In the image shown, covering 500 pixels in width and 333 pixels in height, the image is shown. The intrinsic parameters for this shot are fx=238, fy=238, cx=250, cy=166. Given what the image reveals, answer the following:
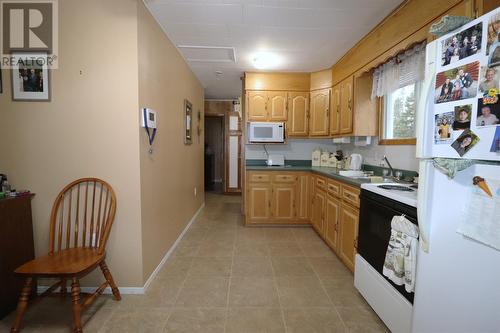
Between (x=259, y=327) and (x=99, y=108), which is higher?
(x=99, y=108)

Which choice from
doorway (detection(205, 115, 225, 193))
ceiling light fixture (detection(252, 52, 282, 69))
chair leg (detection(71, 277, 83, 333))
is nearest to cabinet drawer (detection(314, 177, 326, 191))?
ceiling light fixture (detection(252, 52, 282, 69))

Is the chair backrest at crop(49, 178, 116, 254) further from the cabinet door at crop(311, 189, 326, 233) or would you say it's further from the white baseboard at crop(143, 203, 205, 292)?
the cabinet door at crop(311, 189, 326, 233)

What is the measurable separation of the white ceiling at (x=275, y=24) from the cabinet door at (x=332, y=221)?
1.80 metres

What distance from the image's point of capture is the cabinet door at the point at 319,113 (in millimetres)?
3643

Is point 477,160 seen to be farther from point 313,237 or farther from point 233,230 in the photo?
point 233,230

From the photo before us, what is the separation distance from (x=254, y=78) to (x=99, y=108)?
2.50 meters

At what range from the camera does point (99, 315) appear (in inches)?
68.6

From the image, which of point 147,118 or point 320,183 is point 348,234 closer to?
point 320,183

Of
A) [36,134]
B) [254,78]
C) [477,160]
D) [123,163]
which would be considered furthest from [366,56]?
[36,134]

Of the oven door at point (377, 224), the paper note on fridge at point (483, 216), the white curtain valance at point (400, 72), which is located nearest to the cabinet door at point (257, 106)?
the white curtain valance at point (400, 72)

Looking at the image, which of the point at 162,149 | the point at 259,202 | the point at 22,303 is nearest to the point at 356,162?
the point at 259,202

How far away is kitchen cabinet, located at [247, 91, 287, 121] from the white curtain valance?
142 cm

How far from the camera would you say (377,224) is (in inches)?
67.7

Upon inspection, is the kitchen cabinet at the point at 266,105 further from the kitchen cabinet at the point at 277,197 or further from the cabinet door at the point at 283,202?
the cabinet door at the point at 283,202
